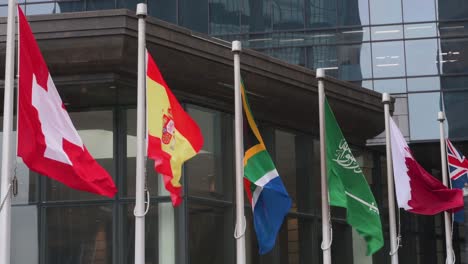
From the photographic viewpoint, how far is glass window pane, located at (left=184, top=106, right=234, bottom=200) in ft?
82.1

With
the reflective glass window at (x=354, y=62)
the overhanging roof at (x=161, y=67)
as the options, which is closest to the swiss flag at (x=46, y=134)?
the overhanging roof at (x=161, y=67)

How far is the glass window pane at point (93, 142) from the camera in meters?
24.7

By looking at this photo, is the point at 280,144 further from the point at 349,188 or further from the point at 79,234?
the point at 349,188

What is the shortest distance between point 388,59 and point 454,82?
2338 mm

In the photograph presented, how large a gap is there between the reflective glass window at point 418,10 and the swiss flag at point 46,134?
2127cm

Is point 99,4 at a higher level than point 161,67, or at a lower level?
higher

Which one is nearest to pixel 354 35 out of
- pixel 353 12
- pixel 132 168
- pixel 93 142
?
pixel 353 12

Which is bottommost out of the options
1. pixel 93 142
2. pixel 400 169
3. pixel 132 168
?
pixel 400 169

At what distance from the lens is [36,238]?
24.5m

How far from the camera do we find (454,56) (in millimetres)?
33969

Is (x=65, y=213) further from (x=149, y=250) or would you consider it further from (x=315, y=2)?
(x=315, y=2)

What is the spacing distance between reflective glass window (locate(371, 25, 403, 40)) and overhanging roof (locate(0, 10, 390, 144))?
624 cm

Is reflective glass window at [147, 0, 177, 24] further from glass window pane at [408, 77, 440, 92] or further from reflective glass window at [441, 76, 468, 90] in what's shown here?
reflective glass window at [441, 76, 468, 90]

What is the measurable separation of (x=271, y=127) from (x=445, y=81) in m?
8.07
